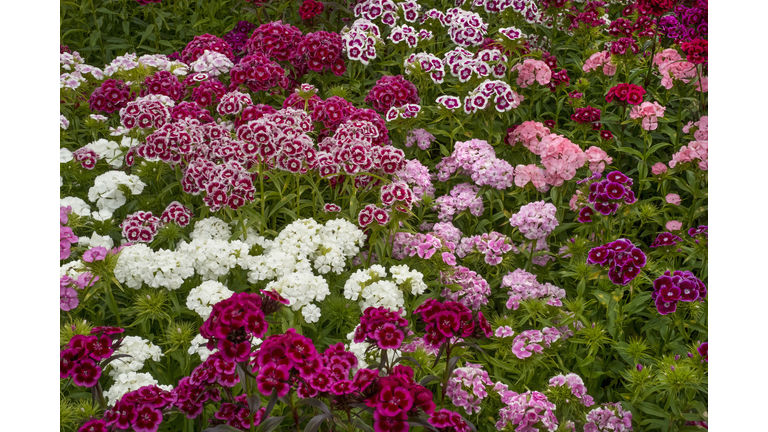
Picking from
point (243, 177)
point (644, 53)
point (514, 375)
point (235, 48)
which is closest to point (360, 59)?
point (235, 48)

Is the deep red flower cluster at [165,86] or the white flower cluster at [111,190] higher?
the deep red flower cluster at [165,86]

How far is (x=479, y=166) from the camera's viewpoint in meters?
4.87

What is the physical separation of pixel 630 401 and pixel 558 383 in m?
0.49

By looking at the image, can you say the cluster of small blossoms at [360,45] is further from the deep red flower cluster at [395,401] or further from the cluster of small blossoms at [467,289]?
the deep red flower cluster at [395,401]

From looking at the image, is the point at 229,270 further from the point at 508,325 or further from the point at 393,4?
the point at 393,4

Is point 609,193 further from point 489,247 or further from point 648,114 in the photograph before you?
point 648,114

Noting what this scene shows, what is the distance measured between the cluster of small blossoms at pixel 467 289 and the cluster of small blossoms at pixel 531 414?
1.13 meters

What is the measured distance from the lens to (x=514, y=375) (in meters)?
3.67

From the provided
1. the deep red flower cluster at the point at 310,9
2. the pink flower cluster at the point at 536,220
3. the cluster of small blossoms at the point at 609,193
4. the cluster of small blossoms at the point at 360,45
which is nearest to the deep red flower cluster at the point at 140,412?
the pink flower cluster at the point at 536,220

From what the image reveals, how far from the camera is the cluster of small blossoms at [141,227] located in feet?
13.5

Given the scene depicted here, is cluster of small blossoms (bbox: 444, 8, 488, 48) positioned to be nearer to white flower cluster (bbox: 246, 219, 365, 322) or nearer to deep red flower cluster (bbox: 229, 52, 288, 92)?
deep red flower cluster (bbox: 229, 52, 288, 92)

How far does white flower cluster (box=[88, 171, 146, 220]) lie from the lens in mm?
4547

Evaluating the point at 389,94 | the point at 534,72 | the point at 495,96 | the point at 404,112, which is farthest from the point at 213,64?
the point at 534,72

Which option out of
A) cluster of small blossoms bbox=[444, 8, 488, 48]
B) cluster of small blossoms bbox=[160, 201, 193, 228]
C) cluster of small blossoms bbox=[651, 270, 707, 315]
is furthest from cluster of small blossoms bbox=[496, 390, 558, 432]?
cluster of small blossoms bbox=[444, 8, 488, 48]
